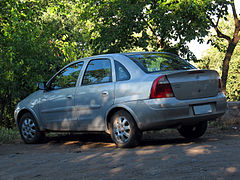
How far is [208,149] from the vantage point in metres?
5.66

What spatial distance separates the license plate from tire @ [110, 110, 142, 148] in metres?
0.98

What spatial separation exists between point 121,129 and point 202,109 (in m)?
1.39

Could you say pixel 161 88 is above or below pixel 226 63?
below

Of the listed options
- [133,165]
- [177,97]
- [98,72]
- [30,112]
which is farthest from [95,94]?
[133,165]

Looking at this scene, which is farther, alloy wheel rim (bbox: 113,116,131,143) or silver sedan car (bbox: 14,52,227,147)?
alloy wheel rim (bbox: 113,116,131,143)

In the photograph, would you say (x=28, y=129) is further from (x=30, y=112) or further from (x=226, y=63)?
(x=226, y=63)

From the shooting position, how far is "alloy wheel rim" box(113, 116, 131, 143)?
258 inches

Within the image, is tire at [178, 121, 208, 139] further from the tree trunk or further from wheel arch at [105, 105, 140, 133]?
the tree trunk

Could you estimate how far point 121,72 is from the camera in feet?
22.3

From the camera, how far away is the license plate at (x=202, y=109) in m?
6.44

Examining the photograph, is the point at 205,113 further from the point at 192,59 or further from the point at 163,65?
the point at 192,59

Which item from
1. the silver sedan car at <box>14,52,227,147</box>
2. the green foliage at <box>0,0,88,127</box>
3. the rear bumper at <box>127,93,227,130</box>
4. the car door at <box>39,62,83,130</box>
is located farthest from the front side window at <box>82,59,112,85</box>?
the green foliage at <box>0,0,88,127</box>

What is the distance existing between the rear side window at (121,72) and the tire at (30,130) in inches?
96.9

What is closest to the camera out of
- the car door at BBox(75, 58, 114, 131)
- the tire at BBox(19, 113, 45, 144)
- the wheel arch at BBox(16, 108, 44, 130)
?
the car door at BBox(75, 58, 114, 131)
